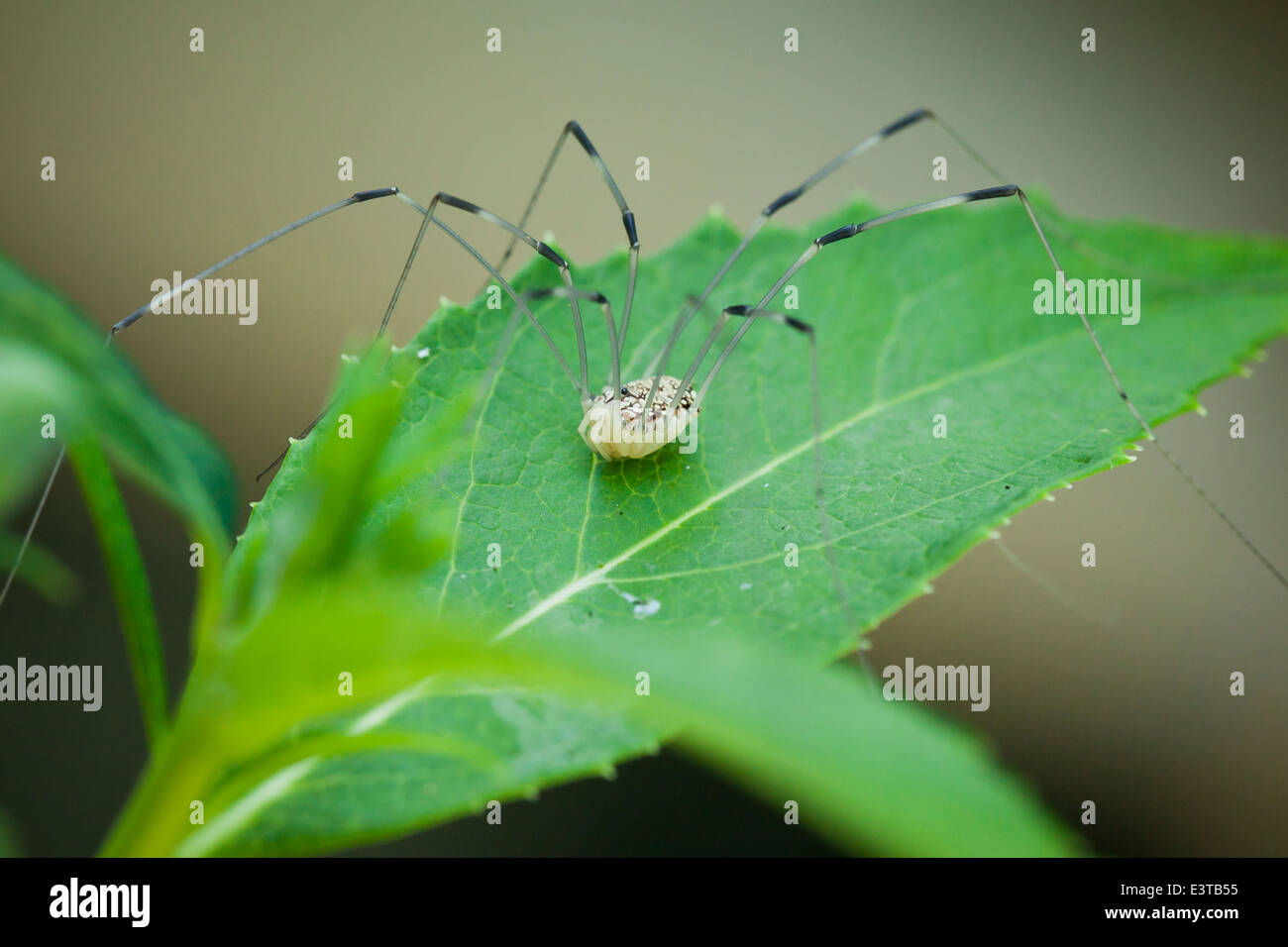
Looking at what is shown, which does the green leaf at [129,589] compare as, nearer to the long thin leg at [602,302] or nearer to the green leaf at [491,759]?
the green leaf at [491,759]

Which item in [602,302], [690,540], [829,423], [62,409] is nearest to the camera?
[62,409]

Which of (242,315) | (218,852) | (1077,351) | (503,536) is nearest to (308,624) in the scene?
(218,852)

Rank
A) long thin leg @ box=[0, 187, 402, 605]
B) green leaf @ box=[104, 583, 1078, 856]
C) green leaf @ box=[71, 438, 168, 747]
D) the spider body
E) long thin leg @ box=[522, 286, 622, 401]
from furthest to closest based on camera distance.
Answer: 1. long thin leg @ box=[522, 286, 622, 401]
2. the spider body
3. long thin leg @ box=[0, 187, 402, 605]
4. green leaf @ box=[71, 438, 168, 747]
5. green leaf @ box=[104, 583, 1078, 856]

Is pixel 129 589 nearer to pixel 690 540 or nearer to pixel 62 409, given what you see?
pixel 62 409

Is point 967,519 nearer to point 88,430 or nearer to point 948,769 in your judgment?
point 948,769

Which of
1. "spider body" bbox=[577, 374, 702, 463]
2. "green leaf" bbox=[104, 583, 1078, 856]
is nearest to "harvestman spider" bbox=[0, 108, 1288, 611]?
"spider body" bbox=[577, 374, 702, 463]

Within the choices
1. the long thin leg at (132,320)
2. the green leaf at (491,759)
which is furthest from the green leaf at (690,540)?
the long thin leg at (132,320)

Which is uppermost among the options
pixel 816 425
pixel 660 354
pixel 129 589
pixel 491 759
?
pixel 660 354

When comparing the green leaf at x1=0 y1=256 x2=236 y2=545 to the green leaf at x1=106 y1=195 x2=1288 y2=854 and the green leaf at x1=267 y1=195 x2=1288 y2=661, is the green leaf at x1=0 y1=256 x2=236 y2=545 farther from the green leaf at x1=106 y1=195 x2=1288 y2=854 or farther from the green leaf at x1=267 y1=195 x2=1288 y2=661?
the green leaf at x1=267 y1=195 x2=1288 y2=661

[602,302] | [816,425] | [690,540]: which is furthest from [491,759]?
[602,302]
